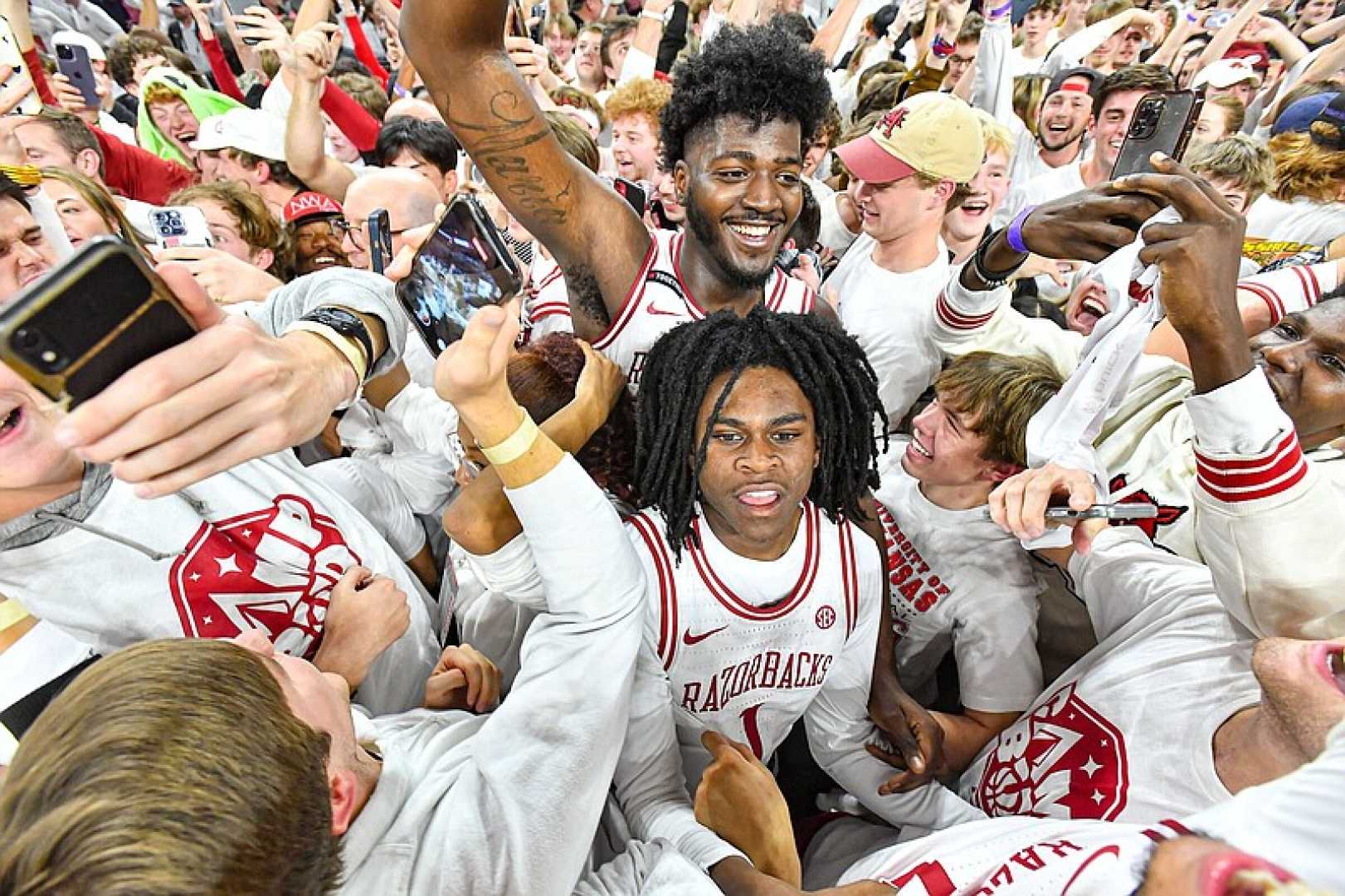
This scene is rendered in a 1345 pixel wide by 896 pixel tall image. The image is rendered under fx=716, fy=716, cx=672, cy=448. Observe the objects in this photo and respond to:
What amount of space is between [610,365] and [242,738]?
42.8 inches

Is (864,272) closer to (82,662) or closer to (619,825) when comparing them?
(619,825)

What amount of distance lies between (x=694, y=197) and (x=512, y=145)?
1.80ft

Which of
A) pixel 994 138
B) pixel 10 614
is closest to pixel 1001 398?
pixel 994 138

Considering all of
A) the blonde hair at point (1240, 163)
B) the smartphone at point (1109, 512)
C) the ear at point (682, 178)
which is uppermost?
the blonde hair at point (1240, 163)

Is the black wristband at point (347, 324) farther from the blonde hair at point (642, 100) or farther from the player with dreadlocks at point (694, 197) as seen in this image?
the blonde hair at point (642, 100)

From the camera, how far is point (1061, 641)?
6.98ft

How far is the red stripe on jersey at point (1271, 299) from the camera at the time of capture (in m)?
2.07

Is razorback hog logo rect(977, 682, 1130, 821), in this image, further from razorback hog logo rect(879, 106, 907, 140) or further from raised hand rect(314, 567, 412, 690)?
razorback hog logo rect(879, 106, 907, 140)

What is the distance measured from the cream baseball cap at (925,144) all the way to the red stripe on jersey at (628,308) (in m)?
1.21

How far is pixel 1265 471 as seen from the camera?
1.21 meters

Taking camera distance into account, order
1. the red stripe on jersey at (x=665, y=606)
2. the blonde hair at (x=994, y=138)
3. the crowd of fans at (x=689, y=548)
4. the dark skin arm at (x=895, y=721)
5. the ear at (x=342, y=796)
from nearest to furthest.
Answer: the crowd of fans at (x=689, y=548), the ear at (x=342, y=796), the red stripe on jersey at (x=665, y=606), the dark skin arm at (x=895, y=721), the blonde hair at (x=994, y=138)

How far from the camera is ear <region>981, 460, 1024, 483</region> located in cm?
200

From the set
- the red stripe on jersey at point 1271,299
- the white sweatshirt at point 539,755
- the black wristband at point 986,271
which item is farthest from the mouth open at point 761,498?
the red stripe on jersey at point 1271,299

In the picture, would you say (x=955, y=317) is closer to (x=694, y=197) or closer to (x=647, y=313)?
(x=694, y=197)
